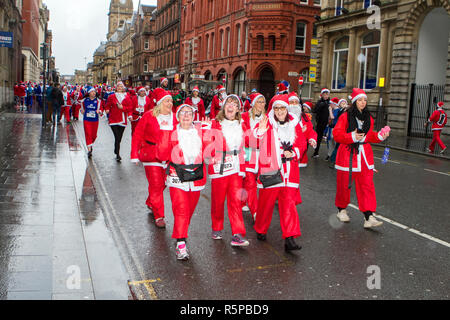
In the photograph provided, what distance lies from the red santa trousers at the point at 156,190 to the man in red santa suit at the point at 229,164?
0.96 metres

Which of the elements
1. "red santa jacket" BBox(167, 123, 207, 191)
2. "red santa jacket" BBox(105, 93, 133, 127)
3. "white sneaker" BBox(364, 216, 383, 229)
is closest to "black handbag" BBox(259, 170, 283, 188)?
"red santa jacket" BBox(167, 123, 207, 191)

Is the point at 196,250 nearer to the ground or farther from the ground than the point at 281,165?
nearer to the ground

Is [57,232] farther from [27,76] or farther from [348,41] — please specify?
[27,76]

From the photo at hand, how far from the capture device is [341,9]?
29453 mm

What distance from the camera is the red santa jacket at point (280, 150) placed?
5801 mm

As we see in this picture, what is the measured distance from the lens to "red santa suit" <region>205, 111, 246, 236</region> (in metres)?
5.77

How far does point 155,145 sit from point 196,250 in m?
1.71

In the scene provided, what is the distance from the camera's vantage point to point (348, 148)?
686 cm

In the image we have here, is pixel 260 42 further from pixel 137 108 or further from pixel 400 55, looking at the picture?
pixel 137 108

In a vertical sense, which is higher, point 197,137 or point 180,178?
point 197,137

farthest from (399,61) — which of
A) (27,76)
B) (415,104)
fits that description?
(27,76)

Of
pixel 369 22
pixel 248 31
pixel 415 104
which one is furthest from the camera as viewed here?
pixel 248 31

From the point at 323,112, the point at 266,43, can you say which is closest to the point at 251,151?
the point at 323,112

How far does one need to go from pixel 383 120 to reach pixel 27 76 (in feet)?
153
